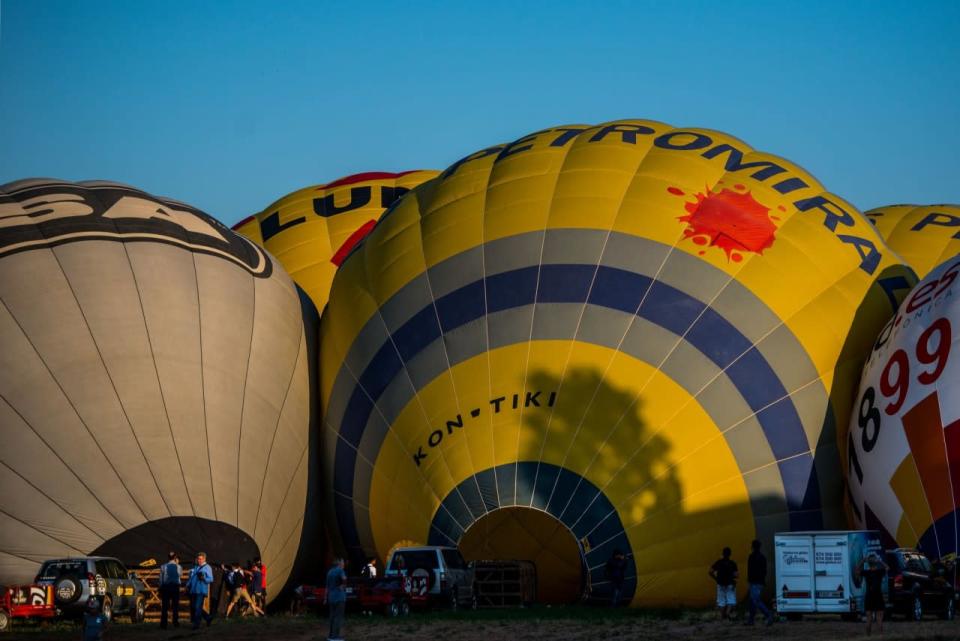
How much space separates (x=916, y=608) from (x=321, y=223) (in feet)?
38.9

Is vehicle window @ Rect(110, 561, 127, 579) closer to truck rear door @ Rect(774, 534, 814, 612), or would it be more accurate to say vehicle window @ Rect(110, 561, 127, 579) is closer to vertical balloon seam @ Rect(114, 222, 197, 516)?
vertical balloon seam @ Rect(114, 222, 197, 516)

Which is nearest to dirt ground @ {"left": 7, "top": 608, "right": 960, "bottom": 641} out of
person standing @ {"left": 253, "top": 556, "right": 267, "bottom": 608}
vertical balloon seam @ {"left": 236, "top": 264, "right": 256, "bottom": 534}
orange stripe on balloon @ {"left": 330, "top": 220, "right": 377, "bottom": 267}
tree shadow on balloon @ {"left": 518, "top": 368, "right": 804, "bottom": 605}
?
tree shadow on balloon @ {"left": 518, "top": 368, "right": 804, "bottom": 605}

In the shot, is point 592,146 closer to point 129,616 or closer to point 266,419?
point 266,419

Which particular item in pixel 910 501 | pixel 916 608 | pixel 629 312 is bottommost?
pixel 916 608

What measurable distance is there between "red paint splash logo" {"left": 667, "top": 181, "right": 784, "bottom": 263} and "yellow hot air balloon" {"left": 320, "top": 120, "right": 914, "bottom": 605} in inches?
1.4

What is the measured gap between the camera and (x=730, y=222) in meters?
17.7

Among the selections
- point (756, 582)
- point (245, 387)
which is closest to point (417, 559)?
point (245, 387)

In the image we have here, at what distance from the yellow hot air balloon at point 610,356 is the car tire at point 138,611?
9.33 ft

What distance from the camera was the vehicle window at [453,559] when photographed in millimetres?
16641

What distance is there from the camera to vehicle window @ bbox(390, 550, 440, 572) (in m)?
16.5

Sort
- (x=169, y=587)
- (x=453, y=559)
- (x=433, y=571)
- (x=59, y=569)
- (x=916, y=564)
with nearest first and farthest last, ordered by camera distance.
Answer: (x=916, y=564)
(x=169, y=587)
(x=59, y=569)
(x=433, y=571)
(x=453, y=559)

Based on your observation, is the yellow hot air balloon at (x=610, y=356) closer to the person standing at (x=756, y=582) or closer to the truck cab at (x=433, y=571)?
the truck cab at (x=433, y=571)

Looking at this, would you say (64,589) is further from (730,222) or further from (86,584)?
(730,222)

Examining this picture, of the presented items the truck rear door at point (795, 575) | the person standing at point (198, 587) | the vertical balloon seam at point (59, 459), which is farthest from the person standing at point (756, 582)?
the vertical balloon seam at point (59, 459)
